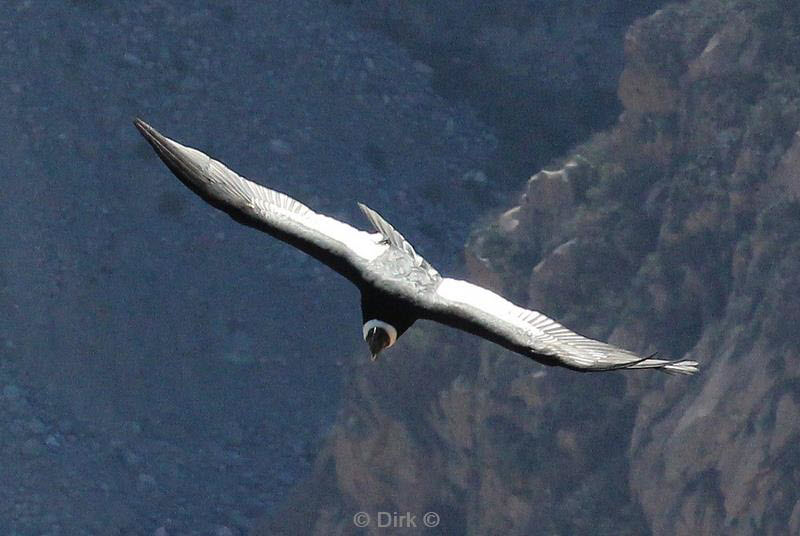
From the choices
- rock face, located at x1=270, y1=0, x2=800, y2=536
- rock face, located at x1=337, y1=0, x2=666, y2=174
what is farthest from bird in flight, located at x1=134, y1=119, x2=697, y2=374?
rock face, located at x1=337, y1=0, x2=666, y2=174

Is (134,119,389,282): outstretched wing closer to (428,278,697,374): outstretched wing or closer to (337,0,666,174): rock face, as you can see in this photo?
(428,278,697,374): outstretched wing

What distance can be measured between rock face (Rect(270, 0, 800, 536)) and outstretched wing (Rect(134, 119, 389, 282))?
12.2 meters

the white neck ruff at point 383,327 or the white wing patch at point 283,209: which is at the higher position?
the white wing patch at point 283,209

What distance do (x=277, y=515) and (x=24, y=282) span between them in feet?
38.6

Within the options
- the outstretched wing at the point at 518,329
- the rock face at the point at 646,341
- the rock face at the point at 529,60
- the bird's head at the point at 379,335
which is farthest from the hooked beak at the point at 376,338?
the rock face at the point at 529,60

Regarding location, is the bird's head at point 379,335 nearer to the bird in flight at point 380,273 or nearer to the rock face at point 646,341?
the bird in flight at point 380,273

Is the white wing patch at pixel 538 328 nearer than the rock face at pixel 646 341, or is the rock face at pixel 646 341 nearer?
the white wing patch at pixel 538 328

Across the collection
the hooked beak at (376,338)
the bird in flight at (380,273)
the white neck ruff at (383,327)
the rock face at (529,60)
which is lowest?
the hooked beak at (376,338)

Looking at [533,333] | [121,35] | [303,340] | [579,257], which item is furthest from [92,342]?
[533,333]

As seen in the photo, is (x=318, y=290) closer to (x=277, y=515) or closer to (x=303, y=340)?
(x=303, y=340)

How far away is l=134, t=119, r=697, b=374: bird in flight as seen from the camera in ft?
57.7

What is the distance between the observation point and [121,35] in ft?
172

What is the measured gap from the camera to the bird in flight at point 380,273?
17.6 metres

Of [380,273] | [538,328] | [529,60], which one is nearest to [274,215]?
[380,273]
